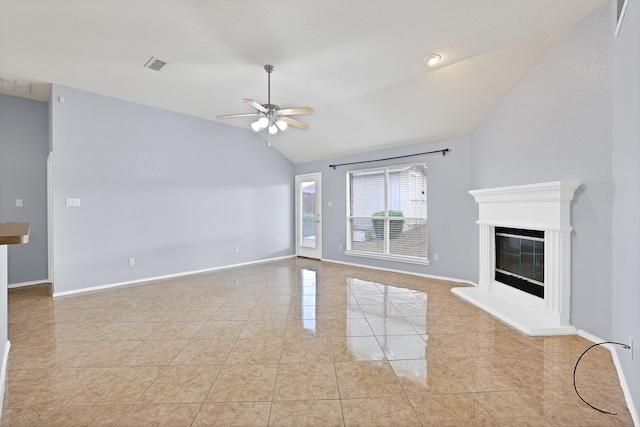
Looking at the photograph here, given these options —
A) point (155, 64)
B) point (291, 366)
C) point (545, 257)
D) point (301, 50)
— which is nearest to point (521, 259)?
point (545, 257)

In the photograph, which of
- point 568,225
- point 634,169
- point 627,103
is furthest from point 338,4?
point 568,225

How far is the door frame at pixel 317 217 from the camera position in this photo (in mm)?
7172

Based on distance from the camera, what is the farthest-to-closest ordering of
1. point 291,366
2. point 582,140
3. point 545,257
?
point 545,257
point 582,140
point 291,366

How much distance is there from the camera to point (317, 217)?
23.8ft

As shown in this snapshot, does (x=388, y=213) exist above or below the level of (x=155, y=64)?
below

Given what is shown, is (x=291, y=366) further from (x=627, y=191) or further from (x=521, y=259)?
(x=521, y=259)

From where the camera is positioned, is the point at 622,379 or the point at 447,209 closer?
the point at 622,379

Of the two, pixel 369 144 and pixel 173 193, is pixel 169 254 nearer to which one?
pixel 173 193

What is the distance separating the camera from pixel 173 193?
5434 mm

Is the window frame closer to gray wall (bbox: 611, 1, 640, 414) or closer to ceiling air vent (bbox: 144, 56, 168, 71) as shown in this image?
gray wall (bbox: 611, 1, 640, 414)

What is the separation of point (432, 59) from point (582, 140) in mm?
1730

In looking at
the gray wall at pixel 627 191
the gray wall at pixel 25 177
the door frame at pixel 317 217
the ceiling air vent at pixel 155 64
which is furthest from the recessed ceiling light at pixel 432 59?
the gray wall at pixel 25 177

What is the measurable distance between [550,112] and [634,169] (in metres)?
1.60

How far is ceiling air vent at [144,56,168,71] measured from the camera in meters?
3.50
